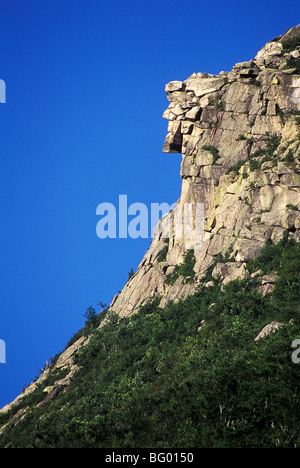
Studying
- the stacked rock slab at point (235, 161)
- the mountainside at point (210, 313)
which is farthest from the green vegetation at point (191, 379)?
the stacked rock slab at point (235, 161)

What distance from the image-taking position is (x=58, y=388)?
73.1 meters

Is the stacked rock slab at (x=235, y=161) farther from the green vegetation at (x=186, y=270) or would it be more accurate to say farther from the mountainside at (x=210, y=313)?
the green vegetation at (x=186, y=270)

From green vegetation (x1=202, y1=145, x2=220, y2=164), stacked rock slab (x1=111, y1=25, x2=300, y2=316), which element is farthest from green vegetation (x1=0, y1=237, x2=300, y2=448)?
green vegetation (x1=202, y1=145, x2=220, y2=164)

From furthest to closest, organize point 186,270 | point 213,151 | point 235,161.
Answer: point 213,151
point 235,161
point 186,270

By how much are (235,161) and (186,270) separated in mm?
13233

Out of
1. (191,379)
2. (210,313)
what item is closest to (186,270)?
(210,313)

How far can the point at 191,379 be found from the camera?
56.6m

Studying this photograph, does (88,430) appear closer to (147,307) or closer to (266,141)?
(147,307)

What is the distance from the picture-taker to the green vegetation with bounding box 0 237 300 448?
4912 centimetres

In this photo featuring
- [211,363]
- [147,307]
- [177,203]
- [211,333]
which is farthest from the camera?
[177,203]

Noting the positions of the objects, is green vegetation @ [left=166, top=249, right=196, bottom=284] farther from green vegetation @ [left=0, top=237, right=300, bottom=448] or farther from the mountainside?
green vegetation @ [left=0, top=237, right=300, bottom=448]

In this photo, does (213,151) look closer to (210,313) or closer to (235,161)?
(235,161)

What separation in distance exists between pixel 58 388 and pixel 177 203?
82.9 ft
